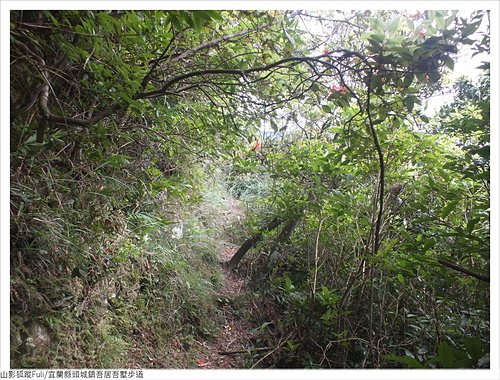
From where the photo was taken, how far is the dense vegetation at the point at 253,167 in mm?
1066

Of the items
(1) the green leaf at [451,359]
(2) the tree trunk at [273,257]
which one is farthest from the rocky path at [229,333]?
(1) the green leaf at [451,359]

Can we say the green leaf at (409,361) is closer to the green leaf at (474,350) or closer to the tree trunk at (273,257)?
the green leaf at (474,350)

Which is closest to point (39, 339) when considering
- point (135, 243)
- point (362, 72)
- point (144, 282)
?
point (135, 243)

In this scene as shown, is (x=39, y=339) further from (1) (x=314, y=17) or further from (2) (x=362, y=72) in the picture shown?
(1) (x=314, y=17)

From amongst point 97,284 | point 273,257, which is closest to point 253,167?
point 97,284

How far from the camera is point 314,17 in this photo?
1488mm

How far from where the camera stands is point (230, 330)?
2.61 metres

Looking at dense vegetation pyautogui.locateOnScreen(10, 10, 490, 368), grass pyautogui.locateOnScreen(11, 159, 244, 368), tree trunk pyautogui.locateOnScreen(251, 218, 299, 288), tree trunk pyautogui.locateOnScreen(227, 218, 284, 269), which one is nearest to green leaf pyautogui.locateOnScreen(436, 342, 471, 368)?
dense vegetation pyautogui.locateOnScreen(10, 10, 490, 368)

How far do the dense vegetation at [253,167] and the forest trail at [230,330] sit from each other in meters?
0.07

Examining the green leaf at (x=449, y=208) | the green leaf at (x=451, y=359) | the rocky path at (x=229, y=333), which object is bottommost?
the rocky path at (x=229, y=333)

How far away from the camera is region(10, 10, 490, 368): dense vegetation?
3.50 feet

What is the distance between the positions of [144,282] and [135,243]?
0.36 m

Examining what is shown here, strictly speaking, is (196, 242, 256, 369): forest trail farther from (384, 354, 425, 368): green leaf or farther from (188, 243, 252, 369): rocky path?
(384, 354, 425, 368): green leaf

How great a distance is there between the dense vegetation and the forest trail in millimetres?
73
